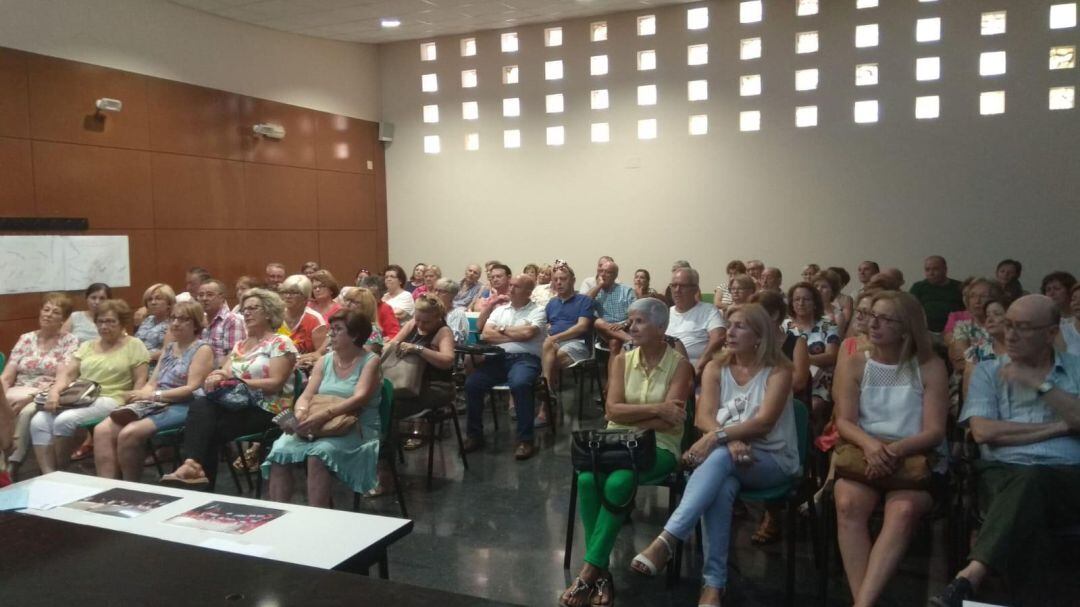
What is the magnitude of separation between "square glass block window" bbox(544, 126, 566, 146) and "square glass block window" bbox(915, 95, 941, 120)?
411 cm

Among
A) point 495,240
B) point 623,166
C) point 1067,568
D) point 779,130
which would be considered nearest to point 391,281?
point 495,240

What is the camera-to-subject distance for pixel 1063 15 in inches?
280

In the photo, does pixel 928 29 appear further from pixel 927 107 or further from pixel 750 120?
pixel 750 120

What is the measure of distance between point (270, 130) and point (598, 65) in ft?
13.6

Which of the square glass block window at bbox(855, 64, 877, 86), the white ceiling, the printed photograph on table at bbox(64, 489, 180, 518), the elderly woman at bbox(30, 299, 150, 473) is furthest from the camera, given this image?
the white ceiling

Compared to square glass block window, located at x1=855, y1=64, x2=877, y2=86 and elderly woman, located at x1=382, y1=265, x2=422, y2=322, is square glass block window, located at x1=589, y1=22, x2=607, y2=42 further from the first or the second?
elderly woman, located at x1=382, y1=265, x2=422, y2=322

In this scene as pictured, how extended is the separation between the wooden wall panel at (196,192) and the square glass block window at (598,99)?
14.3 feet

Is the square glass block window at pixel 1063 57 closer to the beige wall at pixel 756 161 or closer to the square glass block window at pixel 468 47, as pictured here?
the beige wall at pixel 756 161

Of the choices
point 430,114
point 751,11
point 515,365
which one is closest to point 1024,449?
point 515,365

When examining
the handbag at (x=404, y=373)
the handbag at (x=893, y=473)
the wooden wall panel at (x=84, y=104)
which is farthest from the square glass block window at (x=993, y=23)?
the wooden wall panel at (x=84, y=104)

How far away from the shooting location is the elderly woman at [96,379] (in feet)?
14.6

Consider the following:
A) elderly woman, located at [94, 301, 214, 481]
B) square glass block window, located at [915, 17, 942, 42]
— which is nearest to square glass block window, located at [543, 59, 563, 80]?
square glass block window, located at [915, 17, 942, 42]

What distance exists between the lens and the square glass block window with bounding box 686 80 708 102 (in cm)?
872

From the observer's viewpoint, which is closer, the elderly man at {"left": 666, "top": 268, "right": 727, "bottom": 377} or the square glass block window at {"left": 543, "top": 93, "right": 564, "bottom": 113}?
the elderly man at {"left": 666, "top": 268, "right": 727, "bottom": 377}
